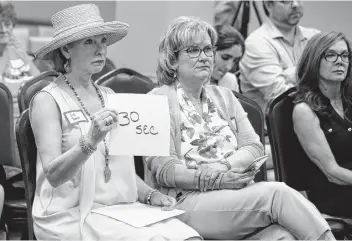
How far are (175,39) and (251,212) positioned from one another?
669mm

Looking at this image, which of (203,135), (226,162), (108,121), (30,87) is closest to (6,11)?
(30,87)

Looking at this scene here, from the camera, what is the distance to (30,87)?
8.52 ft

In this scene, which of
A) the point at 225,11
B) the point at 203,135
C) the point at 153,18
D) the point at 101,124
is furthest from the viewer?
the point at 153,18

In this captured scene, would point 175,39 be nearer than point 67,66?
No

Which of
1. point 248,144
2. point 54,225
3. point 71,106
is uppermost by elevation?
point 71,106

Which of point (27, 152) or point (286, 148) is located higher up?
point (27, 152)

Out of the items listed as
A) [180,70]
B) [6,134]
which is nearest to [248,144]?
[180,70]

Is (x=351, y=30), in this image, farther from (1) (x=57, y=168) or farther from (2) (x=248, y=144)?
(1) (x=57, y=168)

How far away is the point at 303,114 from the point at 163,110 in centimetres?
86

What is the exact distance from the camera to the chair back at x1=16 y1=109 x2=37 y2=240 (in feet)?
6.98

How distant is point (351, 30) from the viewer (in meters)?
4.99

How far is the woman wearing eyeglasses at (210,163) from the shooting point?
2078mm

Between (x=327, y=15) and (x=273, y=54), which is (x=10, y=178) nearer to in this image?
(x=273, y=54)

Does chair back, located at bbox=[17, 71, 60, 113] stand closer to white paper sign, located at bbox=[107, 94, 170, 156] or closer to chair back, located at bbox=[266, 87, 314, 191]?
white paper sign, located at bbox=[107, 94, 170, 156]
